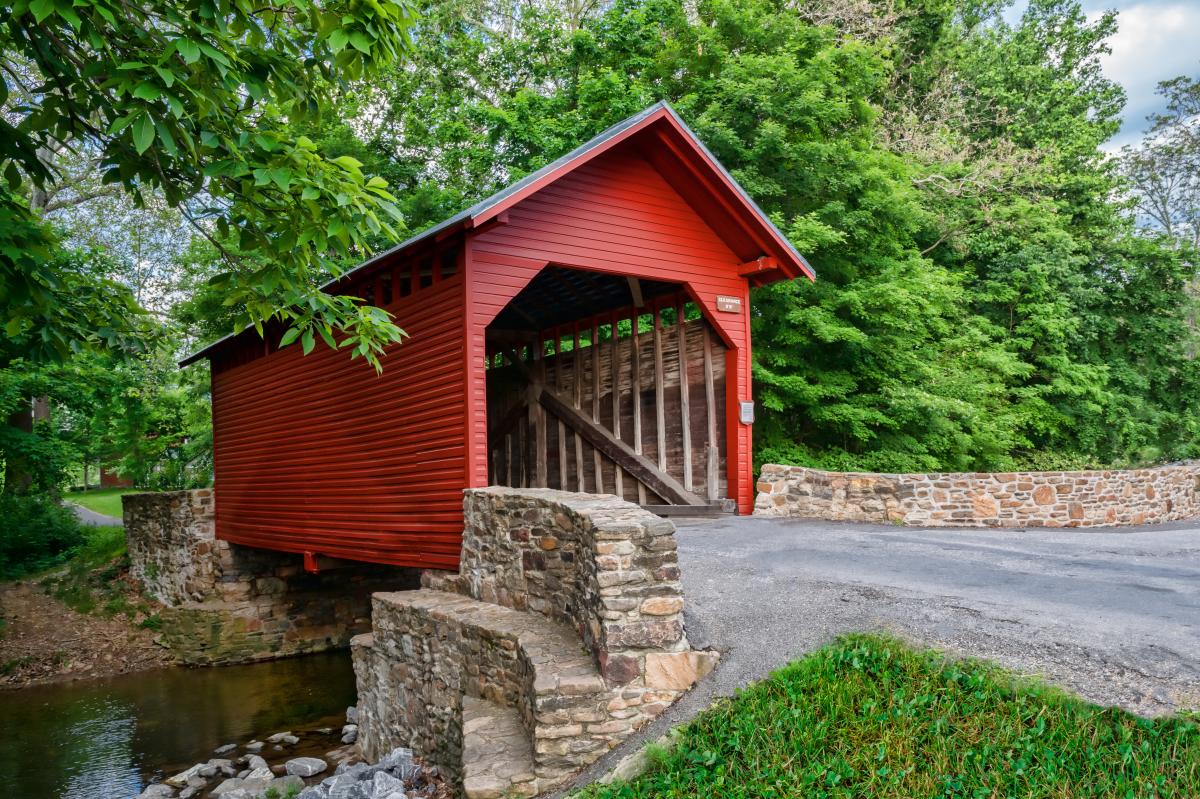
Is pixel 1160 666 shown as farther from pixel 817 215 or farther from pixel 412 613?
pixel 817 215

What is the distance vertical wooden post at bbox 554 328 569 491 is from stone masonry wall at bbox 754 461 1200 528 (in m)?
3.07

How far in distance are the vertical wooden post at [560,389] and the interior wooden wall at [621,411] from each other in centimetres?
2

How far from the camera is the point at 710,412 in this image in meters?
10.3

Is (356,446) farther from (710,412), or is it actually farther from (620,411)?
(710,412)

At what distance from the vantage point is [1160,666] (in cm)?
433

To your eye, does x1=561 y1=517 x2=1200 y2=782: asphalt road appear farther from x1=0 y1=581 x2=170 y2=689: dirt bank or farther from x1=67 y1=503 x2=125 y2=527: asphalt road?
x1=67 y1=503 x2=125 y2=527: asphalt road

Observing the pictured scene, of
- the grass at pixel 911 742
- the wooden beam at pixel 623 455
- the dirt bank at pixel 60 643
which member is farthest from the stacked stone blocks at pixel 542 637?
the dirt bank at pixel 60 643

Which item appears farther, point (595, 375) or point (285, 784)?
point (595, 375)

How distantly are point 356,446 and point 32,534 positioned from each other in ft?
37.6

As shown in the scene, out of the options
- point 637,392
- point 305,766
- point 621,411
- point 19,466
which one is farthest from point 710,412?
point 19,466

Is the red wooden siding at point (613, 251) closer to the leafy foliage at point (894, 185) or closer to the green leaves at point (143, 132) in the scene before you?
the leafy foliage at point (894, 185)

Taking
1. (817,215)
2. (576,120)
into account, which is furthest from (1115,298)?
(576,120)

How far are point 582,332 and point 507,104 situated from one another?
711 centimetres

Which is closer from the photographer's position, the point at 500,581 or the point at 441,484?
the point at 500,581
